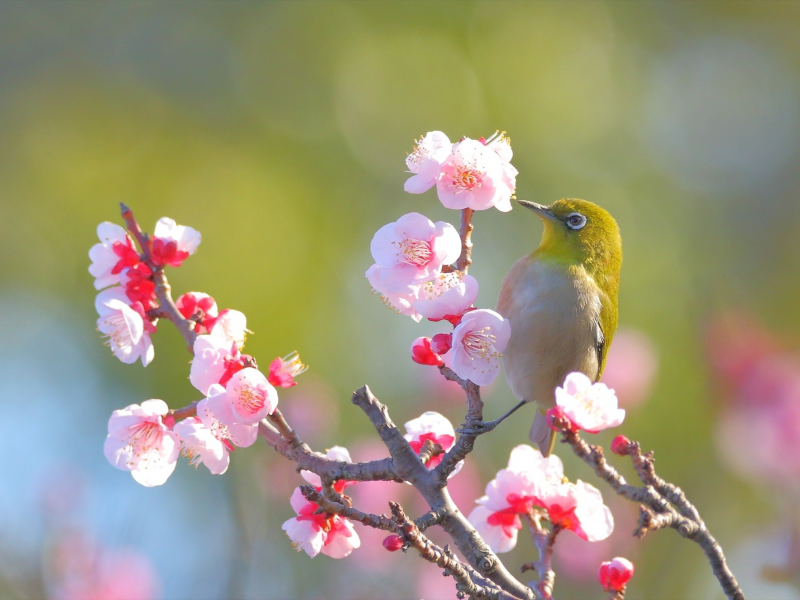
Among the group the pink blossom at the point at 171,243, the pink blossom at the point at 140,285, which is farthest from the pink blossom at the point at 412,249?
the pink blossom at the point at 140,285

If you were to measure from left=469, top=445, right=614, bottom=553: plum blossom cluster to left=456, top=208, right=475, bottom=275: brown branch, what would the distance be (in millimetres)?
603

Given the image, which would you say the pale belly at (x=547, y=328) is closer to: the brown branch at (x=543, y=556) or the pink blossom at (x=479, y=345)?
the brown branch at (x=543, y=556)

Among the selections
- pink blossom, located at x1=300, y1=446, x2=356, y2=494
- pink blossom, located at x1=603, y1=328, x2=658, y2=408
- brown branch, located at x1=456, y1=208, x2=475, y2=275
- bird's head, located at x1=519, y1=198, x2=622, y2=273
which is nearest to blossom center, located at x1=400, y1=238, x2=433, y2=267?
brown branch, located at x1=456, y1=208, x2=475, y2=275

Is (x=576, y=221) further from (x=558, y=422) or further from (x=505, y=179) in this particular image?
(x=558, y=422)

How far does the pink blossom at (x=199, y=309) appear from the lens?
2.14m

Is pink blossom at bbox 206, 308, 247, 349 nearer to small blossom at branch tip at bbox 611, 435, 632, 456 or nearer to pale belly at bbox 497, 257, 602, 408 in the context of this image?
small blossom at branch tip at bbox 611, 435, 632, 456

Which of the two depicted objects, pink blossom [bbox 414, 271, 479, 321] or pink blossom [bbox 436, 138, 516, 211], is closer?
pink blossom [bbox 414, 271, 479, 321]

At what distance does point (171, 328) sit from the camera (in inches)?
322

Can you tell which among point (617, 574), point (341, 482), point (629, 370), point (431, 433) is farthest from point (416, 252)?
point (629, 370)

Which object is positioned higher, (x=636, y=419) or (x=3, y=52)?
(x=636, y=419)

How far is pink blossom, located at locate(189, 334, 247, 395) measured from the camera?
187cm

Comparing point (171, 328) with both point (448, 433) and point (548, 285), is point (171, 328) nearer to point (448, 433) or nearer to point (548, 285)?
point (548, 285)

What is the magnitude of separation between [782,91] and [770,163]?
2390 millimetres

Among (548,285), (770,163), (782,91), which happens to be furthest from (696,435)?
(782,91)
